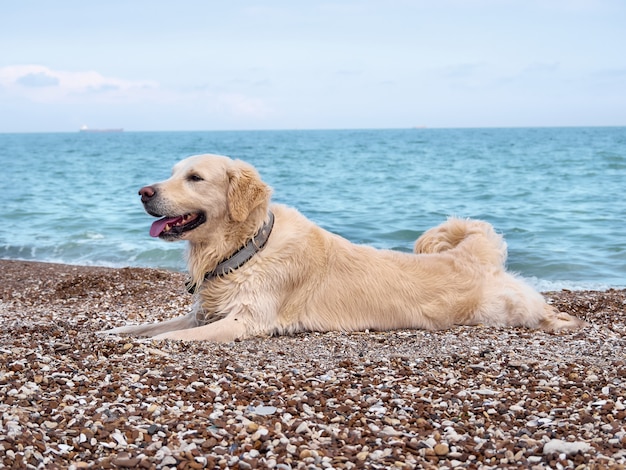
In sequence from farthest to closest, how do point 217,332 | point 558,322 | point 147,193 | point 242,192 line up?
1. point 558,322
2. point 242,192
3. point 217,332
4. point 147,193

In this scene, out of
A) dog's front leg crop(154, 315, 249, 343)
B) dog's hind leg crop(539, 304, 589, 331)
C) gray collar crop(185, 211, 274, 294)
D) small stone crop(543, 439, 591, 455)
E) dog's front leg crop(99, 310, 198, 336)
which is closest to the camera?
small stone crop(543, 439, 591, 455)

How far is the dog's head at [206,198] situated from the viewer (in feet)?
19.5

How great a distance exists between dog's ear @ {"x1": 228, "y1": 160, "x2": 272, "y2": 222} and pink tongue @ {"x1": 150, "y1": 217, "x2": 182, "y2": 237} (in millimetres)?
474

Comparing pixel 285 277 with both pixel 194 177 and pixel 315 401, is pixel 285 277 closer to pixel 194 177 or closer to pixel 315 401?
pixel 194 177

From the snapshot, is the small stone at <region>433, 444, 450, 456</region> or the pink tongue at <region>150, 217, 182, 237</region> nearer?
the small stone at <region>433, 444, 450, 456</region>

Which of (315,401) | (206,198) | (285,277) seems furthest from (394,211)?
(315,401)

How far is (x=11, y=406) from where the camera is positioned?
3.98 meters

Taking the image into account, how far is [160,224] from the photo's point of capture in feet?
19.6

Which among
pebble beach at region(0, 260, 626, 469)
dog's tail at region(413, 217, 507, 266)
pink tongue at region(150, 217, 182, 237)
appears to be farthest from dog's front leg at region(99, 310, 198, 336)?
dog's tail at region(413, 217, 507, 266)

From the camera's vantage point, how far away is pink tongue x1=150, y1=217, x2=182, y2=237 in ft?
19.4

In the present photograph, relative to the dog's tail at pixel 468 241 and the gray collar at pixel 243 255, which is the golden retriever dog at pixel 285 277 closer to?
the gray collar at pixel 243 255

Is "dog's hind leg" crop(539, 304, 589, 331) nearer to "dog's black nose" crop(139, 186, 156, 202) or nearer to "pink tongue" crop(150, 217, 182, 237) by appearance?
"pink tongue" crop(150, 217, 182, 237)

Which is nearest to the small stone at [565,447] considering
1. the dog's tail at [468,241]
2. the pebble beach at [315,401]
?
the pebble beach at [315,401]

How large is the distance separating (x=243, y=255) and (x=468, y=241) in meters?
2.41
